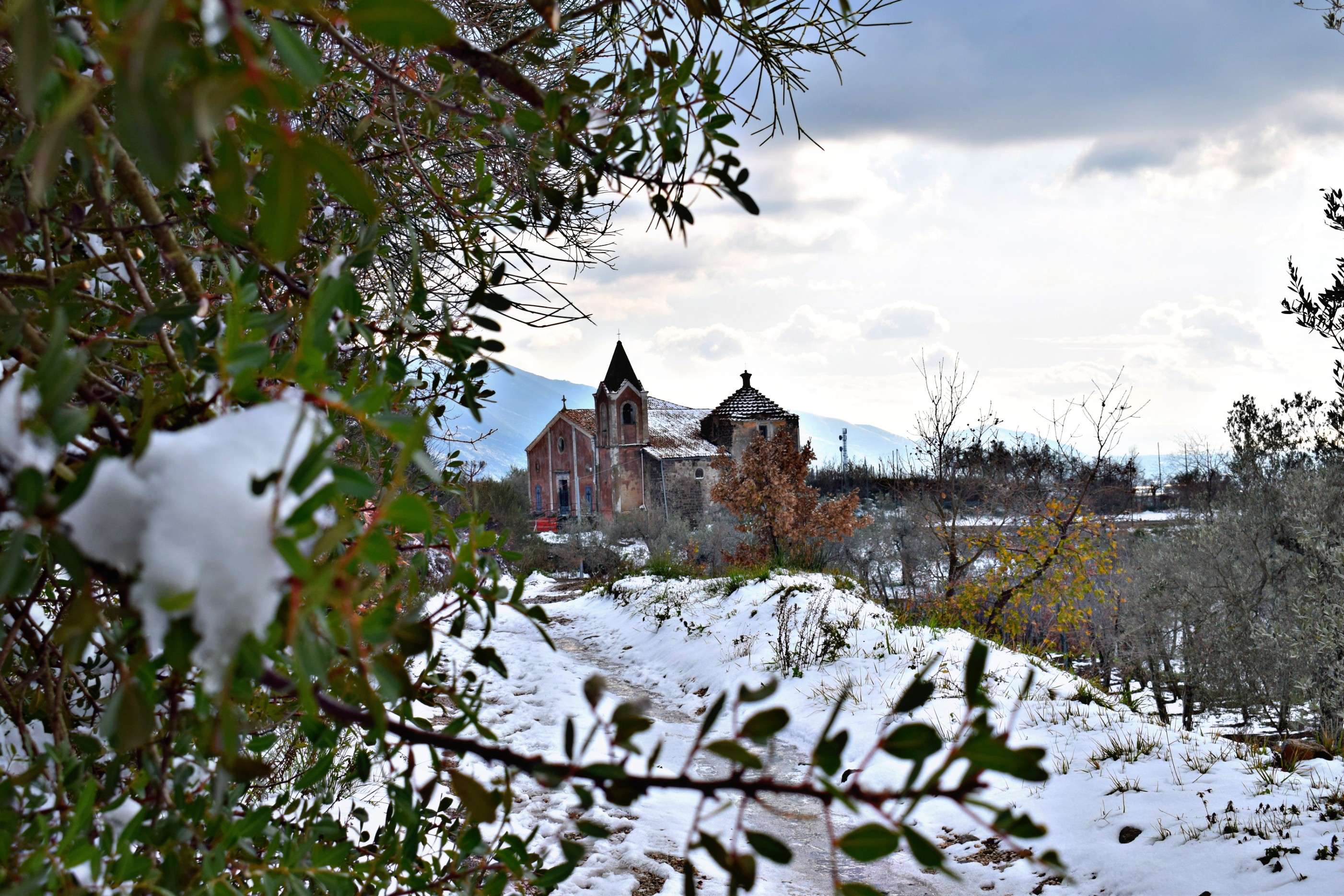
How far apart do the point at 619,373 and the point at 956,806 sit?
81.9 feet

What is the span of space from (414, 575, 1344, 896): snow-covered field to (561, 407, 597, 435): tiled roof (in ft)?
71.7

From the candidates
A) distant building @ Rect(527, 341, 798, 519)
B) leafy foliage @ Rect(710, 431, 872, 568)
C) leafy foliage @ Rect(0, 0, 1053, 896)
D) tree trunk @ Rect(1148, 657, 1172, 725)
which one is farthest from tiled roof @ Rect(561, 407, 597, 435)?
leafy foliage @ Rect(0, 0, 1053, 896)

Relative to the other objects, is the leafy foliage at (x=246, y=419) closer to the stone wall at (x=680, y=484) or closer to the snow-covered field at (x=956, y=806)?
the snow-covered field at (x=956, y=806)

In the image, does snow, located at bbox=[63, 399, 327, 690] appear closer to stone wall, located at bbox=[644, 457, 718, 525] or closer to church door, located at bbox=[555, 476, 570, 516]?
stone wall, located at bbox=[644, 457, 718, 525]

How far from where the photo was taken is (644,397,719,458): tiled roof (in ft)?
90.5

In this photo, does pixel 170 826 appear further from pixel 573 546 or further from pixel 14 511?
pixel 573 546

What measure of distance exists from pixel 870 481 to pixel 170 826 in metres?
34.7

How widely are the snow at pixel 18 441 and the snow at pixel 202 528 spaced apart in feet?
0.13

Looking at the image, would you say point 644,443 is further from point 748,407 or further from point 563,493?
point 563,493

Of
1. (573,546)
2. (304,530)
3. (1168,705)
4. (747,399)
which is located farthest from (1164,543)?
(304,530)

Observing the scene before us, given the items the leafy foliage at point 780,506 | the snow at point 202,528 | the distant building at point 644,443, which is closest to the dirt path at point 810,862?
the snow at point 202,528

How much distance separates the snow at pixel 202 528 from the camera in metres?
0.41

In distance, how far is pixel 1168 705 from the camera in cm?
1329

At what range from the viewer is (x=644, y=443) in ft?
90.9
